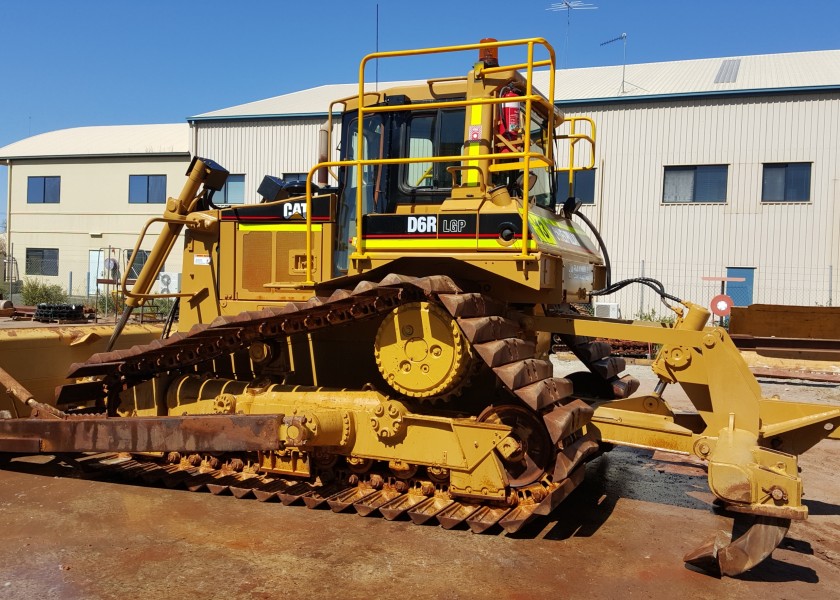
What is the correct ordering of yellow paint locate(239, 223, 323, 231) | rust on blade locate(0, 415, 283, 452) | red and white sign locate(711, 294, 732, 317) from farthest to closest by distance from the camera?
red and white sign locate(711, 294, 732, 317) < yellow paint locate(239, 223, 323, 231) < rust on blade locate(0, 415, 283, 452)

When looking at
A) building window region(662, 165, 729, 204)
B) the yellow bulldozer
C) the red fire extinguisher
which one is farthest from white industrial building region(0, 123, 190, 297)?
the red fire extinguisher

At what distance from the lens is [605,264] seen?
766 cm

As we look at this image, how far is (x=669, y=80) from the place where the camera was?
2367cm

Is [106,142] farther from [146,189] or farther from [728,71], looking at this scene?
[728,71]

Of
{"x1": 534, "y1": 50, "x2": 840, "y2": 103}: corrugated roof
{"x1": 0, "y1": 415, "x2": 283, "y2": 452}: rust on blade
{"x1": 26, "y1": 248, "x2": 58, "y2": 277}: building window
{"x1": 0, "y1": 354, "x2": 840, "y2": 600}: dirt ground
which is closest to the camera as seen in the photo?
{"x1": 0, "y1": 354, "x2": 840, "y2": 600}: dirt ground

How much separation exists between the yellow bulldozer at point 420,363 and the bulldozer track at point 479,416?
20mm

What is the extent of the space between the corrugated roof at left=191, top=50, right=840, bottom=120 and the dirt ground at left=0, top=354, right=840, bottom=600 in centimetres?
1761

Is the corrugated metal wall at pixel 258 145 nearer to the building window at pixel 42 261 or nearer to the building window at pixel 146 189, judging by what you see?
the building window at pixel 146 189

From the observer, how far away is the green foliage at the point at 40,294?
29.2 m

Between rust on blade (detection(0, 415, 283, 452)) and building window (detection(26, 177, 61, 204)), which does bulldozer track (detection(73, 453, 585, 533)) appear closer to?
rust on blade (detection(0, 415, 283, 452))

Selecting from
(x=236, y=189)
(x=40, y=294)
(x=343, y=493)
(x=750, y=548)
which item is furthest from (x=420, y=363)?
(x=40, y=294)

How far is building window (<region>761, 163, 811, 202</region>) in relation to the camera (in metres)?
20.6

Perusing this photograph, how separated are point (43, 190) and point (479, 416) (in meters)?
33.7

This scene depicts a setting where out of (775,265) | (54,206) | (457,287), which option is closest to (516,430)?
(457,287)
